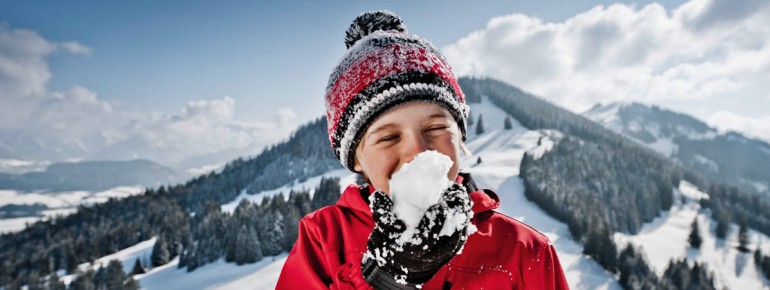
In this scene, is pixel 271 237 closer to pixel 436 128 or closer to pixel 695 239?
pixel 436 128

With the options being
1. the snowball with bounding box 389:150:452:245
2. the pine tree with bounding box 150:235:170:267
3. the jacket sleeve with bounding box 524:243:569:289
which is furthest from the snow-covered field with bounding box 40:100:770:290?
the snowball with bounding box 389:150:452:245

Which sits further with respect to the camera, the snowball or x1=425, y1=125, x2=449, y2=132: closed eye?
x1=425, y1=125, x2=449, y2=132: closed eye

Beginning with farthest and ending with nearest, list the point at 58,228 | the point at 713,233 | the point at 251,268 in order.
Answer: the point at 58,228, the point at 713,233, the point at 251,268

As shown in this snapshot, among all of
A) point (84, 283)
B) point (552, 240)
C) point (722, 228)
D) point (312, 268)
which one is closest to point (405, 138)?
point (312, 268)

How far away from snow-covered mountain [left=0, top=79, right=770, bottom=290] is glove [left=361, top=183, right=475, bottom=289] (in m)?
41.2

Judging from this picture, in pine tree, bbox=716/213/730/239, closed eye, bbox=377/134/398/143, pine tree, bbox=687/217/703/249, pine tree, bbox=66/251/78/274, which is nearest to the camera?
closed eye, bbox=377/134/398/143

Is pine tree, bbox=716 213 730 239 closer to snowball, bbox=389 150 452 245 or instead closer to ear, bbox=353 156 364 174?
ear, bbox=353 156 364 174

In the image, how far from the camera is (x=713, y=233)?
80375 millimetres

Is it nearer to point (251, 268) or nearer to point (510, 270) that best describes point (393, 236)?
point (510, 270)

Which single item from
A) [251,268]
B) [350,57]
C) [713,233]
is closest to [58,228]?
[251,268]

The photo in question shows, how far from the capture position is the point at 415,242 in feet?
3.93

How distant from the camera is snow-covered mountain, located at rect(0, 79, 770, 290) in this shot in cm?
5456

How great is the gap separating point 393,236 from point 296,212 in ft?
189

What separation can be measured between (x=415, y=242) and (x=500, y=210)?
181ft
